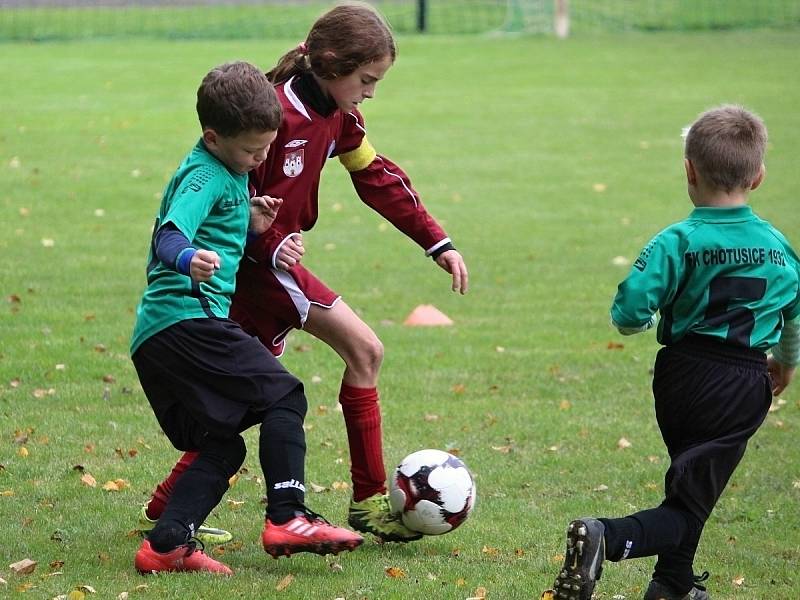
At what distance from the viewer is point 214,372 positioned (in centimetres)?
441

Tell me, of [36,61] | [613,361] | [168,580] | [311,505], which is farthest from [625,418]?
[36,61]

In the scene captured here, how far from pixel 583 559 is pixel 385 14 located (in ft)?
104

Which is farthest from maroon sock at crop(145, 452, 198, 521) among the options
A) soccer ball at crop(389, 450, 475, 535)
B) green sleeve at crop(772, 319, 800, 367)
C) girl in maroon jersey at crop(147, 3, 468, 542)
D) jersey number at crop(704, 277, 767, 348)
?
green sleeve at crop(772, 319, 800, 367)

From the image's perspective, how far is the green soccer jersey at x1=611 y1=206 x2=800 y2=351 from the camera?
413 centimetres

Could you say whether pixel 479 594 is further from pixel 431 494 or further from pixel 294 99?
pixel 294 99

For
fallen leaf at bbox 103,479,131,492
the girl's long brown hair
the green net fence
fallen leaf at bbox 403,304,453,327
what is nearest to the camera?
the girl's long brown hair

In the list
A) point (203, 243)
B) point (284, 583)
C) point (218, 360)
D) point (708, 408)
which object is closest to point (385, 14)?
point (203, 243)

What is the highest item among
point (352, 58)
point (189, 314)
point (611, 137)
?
point (352, 58)

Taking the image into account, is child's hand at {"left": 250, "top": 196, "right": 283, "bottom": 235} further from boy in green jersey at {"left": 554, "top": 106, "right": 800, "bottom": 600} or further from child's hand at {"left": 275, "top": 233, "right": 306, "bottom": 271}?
boy in green jersey at {"left": 554, "top": 106, "right": 800, "bottom": 600}

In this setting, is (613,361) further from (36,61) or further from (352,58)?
(36,61)

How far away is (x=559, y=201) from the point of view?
1420 cm

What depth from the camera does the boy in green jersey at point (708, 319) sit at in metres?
4.16

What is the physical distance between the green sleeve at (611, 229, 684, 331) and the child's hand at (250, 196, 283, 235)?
4.11 feet

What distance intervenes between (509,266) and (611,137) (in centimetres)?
783
